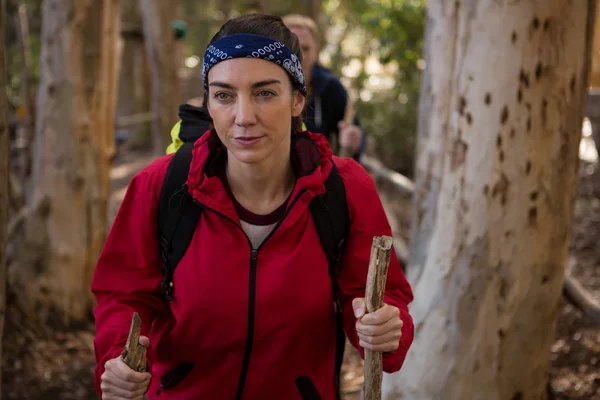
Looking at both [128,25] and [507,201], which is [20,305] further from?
[128,25]

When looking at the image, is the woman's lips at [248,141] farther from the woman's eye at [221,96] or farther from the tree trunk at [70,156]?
the tree trunk at [70,156]

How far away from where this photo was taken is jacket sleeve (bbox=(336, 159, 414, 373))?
2143 millimetres

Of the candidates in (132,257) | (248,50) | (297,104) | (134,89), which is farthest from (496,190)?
(134,89)

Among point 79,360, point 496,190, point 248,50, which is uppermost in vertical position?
point 248,50

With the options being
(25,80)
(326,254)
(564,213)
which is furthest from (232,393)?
(25,80)

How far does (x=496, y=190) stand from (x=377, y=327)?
5.67ft

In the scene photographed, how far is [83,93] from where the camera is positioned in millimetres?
6203

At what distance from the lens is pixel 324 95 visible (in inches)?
172

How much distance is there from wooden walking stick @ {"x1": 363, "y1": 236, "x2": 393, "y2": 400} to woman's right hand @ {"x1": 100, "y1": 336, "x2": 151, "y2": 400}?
619 mm

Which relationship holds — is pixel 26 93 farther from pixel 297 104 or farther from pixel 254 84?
pixel 254 84

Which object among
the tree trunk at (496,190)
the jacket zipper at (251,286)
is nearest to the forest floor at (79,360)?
the tree trunk at (496,190)

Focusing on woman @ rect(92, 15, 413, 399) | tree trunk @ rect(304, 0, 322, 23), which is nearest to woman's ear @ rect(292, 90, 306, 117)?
woman @ rect(92, 15, 413, 399)

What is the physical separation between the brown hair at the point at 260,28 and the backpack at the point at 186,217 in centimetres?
39

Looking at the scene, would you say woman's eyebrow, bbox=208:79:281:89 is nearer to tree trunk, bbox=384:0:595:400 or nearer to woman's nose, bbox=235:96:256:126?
woman's nose, bbox=235:96:256:126
